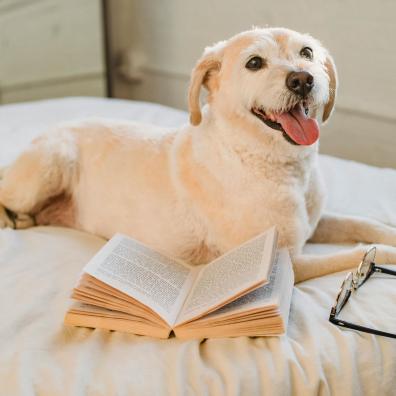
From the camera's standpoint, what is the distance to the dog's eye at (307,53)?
4.93 feet

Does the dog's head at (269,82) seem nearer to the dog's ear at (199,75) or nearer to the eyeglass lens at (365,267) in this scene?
the dog's ear at (199,75)

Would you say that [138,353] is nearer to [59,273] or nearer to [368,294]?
[59,273]

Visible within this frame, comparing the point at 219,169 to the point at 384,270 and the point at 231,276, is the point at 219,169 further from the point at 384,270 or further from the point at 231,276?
the point at 384,270

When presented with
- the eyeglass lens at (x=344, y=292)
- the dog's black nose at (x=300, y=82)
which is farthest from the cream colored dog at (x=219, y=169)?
the eyeglass lens at (x=344, y=292)

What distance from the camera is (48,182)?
5.97ft

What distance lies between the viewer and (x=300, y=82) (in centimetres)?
136

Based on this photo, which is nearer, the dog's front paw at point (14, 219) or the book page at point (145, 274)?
the book page at point (145, 274)

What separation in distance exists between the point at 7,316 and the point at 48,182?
68 cm

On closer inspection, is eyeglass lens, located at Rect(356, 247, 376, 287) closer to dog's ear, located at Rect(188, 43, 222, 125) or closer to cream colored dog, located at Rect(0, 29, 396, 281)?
cream colored dog, located at Rect(0, 29, 396, 281)

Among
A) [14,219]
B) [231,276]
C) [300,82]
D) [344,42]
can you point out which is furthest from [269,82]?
[344,42]

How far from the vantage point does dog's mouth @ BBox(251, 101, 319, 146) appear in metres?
1.41

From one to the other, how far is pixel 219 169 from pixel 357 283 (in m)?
0.51

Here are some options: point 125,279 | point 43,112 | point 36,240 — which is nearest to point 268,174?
point 125,279

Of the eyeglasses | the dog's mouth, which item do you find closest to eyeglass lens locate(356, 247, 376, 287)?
the eyeglasses
